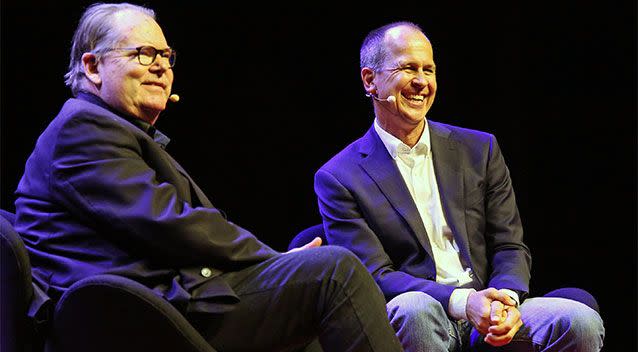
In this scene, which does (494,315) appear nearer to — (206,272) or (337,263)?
(337,263)

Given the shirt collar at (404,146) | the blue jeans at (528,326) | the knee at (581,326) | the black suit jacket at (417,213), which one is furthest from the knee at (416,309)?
the shirt collar at (404,146)

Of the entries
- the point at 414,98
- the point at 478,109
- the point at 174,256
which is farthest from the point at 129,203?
the point at 478,109

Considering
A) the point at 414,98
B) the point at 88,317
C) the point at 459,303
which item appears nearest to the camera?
the point at 88,317

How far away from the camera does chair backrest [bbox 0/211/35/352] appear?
6.31ft

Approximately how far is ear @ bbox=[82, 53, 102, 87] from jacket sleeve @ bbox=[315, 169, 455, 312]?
0.95 m

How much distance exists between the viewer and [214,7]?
12.5ft

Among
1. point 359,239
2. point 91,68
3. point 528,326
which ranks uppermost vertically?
point 91,68

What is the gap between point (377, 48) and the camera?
126 inches

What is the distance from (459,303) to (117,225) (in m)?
1.13

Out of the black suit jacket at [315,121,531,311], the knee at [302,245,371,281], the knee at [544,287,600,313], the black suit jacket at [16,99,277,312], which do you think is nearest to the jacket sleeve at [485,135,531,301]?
the black suit jacket at [315,121,531,311]

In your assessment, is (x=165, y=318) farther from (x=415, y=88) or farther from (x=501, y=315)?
(x=415, y=88)

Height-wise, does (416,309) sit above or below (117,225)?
below

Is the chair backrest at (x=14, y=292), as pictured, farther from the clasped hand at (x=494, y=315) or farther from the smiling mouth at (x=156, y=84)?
the clasped hand at (x=494, y=315)

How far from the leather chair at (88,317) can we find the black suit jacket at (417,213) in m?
1.01
